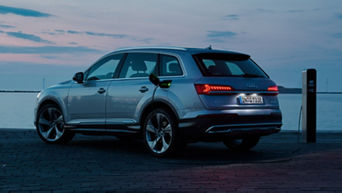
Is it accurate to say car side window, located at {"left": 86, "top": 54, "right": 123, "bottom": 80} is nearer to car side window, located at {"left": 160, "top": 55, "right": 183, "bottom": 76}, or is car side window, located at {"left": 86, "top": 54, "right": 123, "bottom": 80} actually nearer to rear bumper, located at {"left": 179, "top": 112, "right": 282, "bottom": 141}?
car side window, located at {"left": 160, "top": 55, "right": 183, "bottom": 76}

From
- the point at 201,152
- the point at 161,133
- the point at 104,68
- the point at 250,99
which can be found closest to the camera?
the point at 250,99

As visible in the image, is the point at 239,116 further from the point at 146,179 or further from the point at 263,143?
the point at 263,143

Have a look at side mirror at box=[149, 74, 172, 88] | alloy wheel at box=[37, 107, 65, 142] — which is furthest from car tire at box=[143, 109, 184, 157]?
alloy wheel at box=[37, 107, 65, 142]

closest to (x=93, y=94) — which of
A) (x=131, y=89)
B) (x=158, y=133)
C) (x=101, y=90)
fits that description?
(x=101, y=90)

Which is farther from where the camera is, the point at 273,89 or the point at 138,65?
the point at 138,65

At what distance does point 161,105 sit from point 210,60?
1.06 m

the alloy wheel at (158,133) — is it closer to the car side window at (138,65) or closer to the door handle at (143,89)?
the door handle at (143,89)

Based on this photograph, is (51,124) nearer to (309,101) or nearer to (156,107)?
(156,107)

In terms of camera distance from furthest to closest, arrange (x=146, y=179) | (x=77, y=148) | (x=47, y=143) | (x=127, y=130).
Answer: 1. (x=47, y=143)
2. (x=77, y=148)
3. (x=127, y=130)
4. (x=146, y=179)

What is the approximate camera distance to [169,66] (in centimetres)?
873

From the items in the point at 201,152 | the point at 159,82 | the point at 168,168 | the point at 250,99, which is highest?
the point at 159,82

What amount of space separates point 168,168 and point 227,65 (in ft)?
7.05

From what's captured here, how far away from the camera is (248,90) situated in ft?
27.6

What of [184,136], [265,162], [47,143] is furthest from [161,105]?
[47,143]
